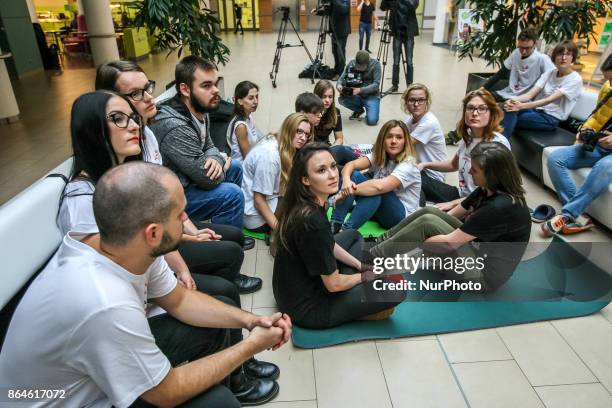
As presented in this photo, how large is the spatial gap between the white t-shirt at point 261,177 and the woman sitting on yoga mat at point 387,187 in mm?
485

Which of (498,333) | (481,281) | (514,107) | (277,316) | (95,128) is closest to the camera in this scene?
(277,316)

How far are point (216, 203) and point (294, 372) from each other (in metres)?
1.22

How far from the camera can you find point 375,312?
2125mm

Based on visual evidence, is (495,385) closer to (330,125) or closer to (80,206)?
(80,206)

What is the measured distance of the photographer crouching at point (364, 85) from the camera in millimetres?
5539

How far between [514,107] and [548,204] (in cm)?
111

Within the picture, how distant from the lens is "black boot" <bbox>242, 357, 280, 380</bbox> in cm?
188

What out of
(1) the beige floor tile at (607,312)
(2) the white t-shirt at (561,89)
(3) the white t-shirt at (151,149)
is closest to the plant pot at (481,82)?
(2) the white t-shirt at (561,89)

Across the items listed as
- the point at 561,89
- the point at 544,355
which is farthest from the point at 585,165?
the point at 544,355

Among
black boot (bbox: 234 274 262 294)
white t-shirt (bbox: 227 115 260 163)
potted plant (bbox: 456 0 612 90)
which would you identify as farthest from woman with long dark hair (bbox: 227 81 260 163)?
potted plant (bbox: 456 0 612 90)

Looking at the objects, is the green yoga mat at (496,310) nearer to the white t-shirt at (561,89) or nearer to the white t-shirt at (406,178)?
the white t-shirt at (406,178)

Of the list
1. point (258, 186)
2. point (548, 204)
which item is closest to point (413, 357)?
point (258, 186)

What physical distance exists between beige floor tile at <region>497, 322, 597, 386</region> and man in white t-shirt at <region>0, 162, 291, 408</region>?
139 centimetres

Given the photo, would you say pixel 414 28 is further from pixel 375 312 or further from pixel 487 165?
pixel 375 312
